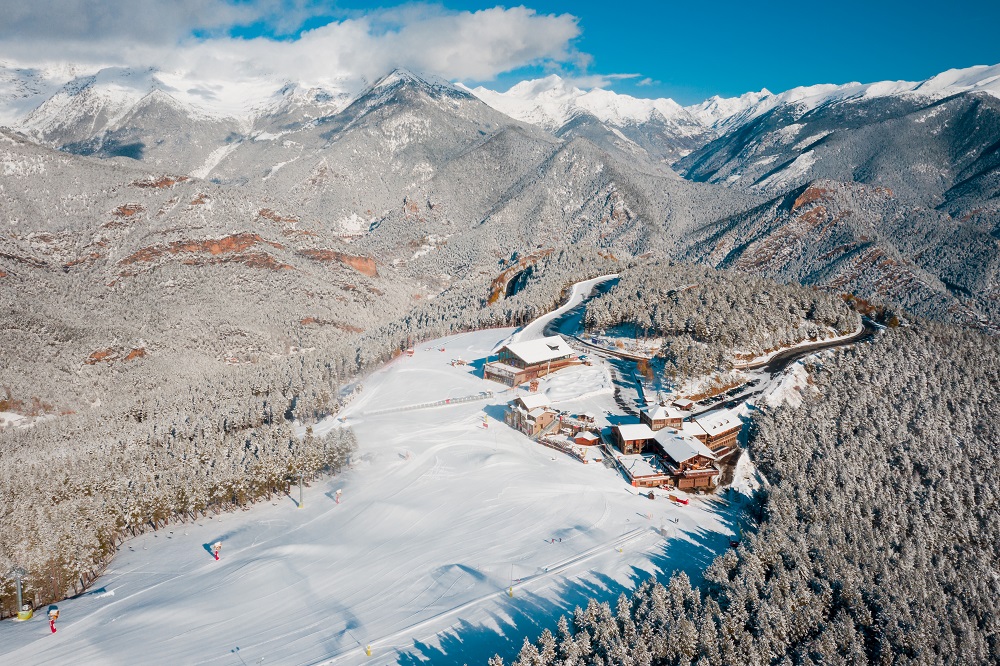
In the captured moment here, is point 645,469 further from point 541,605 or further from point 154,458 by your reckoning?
point 154,458

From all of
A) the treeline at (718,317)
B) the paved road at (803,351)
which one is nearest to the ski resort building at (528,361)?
the treeline at (718,317)

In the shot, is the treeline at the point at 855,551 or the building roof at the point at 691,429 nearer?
the treeline at the point at 855,551

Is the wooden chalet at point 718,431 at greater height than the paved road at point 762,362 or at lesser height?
lesser

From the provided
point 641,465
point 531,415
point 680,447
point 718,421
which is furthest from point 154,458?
point 718,421

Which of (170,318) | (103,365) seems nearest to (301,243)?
(170,318)

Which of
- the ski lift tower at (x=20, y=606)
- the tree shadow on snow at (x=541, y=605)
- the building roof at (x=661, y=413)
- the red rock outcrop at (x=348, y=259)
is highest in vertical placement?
the red rock outcrop at (x=348, y=259)

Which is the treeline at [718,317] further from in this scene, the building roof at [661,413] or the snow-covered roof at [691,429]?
the snow-covered roof at [691,429]

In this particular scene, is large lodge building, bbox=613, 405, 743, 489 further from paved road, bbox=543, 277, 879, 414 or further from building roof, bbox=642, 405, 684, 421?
paved road, bbox=543, 277, 879, 414
